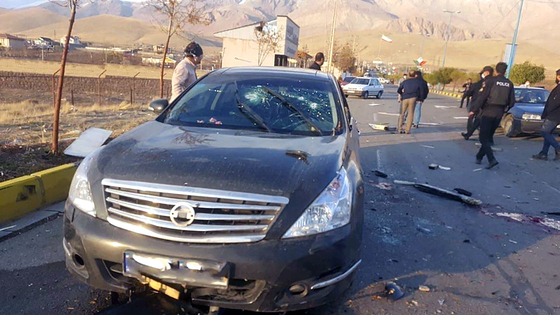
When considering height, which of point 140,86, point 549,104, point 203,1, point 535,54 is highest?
point 535,54

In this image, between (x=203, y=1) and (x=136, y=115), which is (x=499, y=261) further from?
(x=136, y=115)

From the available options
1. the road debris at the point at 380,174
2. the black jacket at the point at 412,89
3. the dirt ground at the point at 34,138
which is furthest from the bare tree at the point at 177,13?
the road debris at the point at 380,174

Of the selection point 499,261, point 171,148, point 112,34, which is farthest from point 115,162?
point 112,34

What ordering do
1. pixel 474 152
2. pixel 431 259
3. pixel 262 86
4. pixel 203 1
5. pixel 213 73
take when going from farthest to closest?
pixel 203 1
pixel 474 152
pixel 213 73
pixel 262 86
pixel 431 259

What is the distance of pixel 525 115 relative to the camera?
39.5 ft

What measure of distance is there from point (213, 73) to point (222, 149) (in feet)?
6.59

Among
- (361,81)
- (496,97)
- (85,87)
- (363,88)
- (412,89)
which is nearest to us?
(496,97)

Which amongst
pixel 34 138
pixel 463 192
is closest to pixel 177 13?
pixel 34 138

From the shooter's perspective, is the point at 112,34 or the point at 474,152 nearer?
the point at 474,152

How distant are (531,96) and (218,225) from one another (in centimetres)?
1420

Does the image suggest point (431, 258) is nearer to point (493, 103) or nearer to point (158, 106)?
point (158, 106)

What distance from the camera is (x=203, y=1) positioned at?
→ 46.0ft

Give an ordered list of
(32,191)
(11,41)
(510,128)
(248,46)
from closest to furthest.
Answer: (32,191), (510,128), (248,46), (11,41)

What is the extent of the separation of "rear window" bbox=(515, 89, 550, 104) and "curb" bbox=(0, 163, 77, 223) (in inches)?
517
